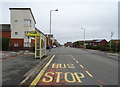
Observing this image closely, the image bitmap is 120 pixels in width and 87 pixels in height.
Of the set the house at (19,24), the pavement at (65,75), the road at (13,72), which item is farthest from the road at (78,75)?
the house at (19,24)

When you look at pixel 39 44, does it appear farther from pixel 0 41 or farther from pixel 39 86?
pixel 0 41

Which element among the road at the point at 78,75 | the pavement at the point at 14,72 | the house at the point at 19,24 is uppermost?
the house at the point at 19,24

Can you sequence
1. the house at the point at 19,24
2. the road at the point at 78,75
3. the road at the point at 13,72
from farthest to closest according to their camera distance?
the house at the point at 19,24 < the road at the point at 78,75 < the road at the point at 13,72

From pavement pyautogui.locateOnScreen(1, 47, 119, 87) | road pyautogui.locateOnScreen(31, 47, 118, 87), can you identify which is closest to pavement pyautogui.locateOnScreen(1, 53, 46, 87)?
pavement pyautogui.locateOnScreen(1, 47, 119, 87)

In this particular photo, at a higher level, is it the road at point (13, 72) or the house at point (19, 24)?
the house at point (19, 24)

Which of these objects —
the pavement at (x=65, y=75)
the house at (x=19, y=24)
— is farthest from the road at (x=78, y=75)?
the house at (x=19, y=24)

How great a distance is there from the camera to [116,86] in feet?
15.8

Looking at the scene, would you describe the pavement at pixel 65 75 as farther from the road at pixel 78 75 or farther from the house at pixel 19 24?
the house at pixel 19 24

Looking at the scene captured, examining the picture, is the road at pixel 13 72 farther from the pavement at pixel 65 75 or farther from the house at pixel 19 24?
the house at pixel 19 24

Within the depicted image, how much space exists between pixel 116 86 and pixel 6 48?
2879 cm

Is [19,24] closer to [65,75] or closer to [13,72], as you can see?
[13,72]

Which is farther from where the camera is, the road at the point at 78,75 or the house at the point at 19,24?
the house at the point at 19,24

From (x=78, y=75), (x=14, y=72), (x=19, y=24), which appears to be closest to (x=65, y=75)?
(x=78, y=75)

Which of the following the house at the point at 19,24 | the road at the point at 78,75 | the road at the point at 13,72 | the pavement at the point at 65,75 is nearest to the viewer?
the road at the point at 13,72
